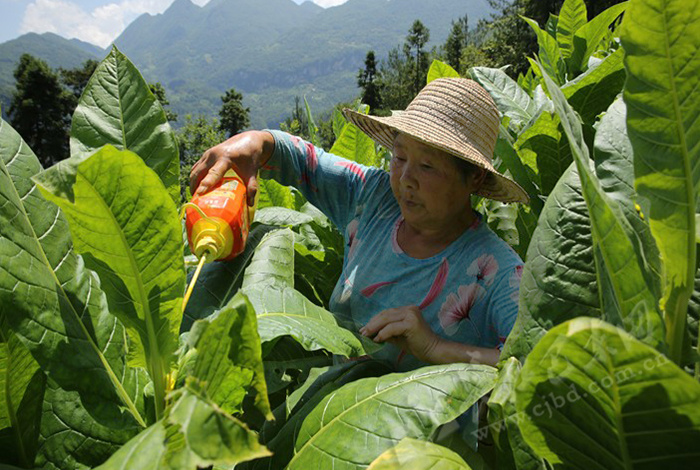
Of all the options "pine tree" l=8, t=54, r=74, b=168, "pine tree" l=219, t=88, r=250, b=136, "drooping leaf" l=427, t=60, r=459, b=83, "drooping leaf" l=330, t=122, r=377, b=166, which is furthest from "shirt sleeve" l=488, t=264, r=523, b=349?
"pine tree" l=219, t=88, r=250, b=136

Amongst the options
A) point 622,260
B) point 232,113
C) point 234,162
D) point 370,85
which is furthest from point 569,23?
point 232,113

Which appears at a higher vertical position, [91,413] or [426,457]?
[426,457]

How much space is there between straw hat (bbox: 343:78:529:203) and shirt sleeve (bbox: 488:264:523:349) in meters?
0.28

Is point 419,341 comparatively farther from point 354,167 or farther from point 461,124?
point 354,167

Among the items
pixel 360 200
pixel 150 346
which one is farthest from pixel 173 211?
pixel 360 200

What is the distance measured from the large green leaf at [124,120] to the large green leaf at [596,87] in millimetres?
1191

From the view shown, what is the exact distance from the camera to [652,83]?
679 millimetres

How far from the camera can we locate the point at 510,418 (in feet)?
2.62

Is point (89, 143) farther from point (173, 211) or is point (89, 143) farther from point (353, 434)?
point (353, 434)

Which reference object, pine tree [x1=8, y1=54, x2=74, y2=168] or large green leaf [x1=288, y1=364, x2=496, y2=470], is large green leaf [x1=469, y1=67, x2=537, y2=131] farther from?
pine tree [x1=8, y1=54, x2=74, y2=168]

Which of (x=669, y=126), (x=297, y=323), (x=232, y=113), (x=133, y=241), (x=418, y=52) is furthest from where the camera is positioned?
(x=418, y=52)

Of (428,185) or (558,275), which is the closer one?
(558,275)

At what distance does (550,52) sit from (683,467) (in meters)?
2.25

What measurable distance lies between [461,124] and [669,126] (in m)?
1.16
